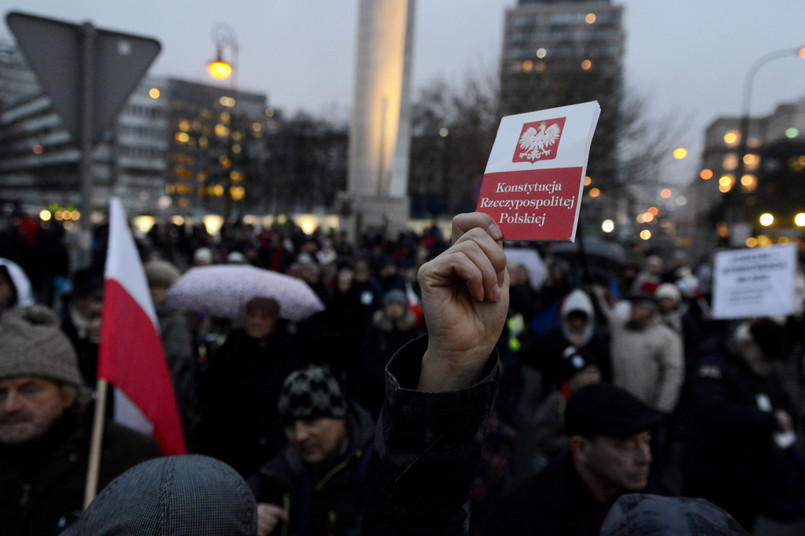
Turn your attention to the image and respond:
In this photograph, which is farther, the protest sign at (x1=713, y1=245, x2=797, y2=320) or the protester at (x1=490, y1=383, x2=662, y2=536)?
the protest sign at (x1=713, y1=245, x2=797, y2=320)

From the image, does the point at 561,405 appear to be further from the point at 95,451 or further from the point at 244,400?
the point at 95,451

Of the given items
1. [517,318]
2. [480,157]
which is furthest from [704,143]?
[517,318]

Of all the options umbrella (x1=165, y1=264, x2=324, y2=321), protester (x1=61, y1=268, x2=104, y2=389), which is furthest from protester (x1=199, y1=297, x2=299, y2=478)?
protester (x1=61, y1=268, x2=104, y2=389)

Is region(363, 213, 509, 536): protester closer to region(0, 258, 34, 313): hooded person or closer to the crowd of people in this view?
the crowd of people

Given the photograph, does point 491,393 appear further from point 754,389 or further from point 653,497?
point 754,389

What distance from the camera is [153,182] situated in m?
84.9

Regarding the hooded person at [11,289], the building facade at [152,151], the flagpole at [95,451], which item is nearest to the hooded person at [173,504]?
the flagpole at [95,451]

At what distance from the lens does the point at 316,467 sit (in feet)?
8.35

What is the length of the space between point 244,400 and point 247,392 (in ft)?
0.18

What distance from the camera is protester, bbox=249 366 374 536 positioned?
7.79ft

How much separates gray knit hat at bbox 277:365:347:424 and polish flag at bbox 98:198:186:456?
56 cm

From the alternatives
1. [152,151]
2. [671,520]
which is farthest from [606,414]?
[152,151]

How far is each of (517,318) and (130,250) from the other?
4.36 m

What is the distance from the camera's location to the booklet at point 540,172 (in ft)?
3.91
